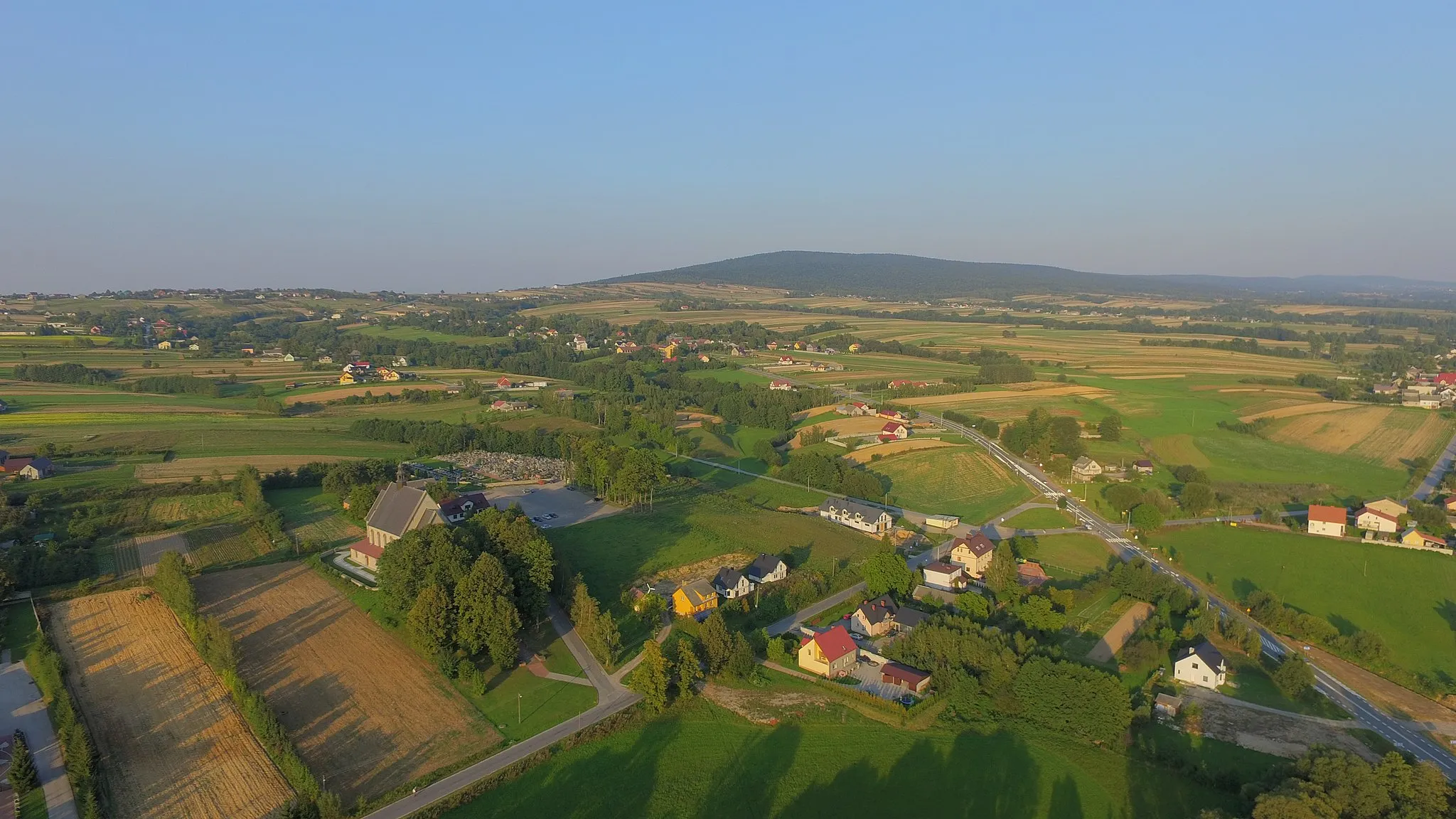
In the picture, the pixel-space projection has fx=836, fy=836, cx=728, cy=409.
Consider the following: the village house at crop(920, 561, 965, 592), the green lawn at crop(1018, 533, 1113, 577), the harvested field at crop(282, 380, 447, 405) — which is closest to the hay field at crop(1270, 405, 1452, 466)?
the green lawn at crop(1018, 533, 1113, 577)

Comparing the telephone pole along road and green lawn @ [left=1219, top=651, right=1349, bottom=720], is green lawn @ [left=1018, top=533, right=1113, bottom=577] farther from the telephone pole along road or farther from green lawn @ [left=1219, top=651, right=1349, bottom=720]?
green lawn @ [left=1219, top=651, right=1349, bottom=720]

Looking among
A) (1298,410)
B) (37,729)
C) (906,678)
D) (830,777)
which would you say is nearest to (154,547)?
(37,729)

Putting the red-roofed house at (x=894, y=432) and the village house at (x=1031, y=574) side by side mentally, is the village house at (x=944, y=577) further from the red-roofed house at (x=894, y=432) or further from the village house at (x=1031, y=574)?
the red-roofed house at (x=894, y=432)

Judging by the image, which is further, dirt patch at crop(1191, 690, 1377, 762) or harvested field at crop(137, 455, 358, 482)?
harvested field at crop(137, 455, 358, 482)

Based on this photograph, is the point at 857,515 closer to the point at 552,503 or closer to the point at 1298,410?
the point at 552,503

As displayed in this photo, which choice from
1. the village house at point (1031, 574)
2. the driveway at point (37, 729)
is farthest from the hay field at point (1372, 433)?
the driveway at point (37, 729)

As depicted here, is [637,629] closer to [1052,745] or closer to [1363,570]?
[1052,745]

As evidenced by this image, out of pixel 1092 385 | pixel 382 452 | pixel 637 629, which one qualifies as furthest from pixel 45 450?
pixel 1092 385
